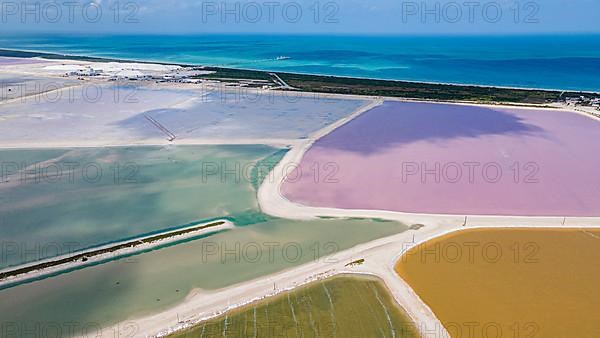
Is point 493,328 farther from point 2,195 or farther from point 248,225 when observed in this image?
point 2,195

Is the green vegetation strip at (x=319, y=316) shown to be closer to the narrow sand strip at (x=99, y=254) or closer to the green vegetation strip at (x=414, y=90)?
the narrow sand strip at (x=99, y=254)

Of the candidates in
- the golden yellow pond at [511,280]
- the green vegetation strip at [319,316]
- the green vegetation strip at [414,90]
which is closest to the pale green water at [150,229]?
the green vegetation strip at [319,316]

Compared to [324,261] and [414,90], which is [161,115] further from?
[414,90]

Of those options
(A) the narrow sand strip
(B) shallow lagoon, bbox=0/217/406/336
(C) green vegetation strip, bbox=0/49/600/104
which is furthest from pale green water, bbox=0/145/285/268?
(C) green vegetation strip, bbox=0/49/600/104

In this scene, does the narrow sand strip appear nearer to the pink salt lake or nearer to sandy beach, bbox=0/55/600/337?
sandy beach, bbox=0/55/600/337

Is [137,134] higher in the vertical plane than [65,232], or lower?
higher

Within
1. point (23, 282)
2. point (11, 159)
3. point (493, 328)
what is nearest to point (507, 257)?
point (493, 328)
